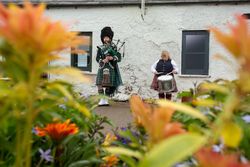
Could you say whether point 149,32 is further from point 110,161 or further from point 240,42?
point 240,42

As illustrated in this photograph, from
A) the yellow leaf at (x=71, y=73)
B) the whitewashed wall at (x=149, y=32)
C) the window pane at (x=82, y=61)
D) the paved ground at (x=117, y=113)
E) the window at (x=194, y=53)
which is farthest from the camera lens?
the window pane at (x=82, y=61)

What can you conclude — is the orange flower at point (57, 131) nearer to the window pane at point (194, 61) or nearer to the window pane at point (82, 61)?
the window pane at point (194, 61)

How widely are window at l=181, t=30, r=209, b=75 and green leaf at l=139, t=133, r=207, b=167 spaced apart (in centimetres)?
1063

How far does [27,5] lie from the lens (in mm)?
485

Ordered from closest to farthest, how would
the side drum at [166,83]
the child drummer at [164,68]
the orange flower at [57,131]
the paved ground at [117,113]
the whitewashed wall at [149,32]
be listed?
the orange flower at [57,131] → the paved ground at [117,113] → the side drum at [166,83] → the child drummer at [164,68] → the whitewashed wall at [149,32]

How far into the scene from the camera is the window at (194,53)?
36.0 ft

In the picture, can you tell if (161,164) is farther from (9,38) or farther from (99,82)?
(99,82)

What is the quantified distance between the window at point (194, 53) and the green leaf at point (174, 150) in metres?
10.6

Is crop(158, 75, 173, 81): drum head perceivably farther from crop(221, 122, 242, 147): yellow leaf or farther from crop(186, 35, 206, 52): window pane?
crop(221, 122, 242, 147): yellow leaf

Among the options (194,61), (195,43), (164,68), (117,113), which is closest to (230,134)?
(117,113)

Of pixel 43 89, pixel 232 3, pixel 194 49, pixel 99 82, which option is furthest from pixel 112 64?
pixel 43 89

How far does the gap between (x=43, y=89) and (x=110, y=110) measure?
7942 millimetres

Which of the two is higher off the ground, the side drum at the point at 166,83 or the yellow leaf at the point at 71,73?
the yellow leaf at the point at 71,73

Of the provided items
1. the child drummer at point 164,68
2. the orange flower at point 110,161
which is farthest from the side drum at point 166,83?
the orange flower at point 110,161
